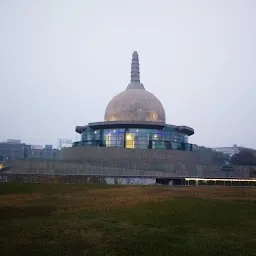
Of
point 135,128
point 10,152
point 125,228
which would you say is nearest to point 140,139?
point 135,128

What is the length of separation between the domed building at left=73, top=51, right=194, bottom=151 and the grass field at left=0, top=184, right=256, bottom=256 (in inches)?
1834

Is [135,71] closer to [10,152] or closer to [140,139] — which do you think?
[140,139]

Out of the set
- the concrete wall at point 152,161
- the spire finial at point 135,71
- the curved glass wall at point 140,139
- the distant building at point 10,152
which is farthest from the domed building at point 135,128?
the distant building at point 10,152

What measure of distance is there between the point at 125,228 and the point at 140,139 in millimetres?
55599

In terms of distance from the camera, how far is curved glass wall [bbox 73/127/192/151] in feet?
230

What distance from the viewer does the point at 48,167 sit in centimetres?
5053

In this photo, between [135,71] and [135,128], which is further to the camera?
[135,71]

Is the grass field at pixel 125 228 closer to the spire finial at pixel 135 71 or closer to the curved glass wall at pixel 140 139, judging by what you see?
the curved glass wall at pixel 140 139

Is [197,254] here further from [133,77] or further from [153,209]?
[133,77]

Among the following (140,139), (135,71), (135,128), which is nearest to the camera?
(140,139)

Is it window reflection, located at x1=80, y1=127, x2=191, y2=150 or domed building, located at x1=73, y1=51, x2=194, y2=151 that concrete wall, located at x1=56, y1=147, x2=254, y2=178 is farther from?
domed building, located at x1=73, y1=51, x2=194, y2=151

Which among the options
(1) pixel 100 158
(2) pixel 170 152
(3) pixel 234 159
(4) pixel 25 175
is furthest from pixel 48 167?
(3) pixel 234 159

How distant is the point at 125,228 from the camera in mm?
15648

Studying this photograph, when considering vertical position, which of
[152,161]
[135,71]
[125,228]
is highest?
[135,71]
